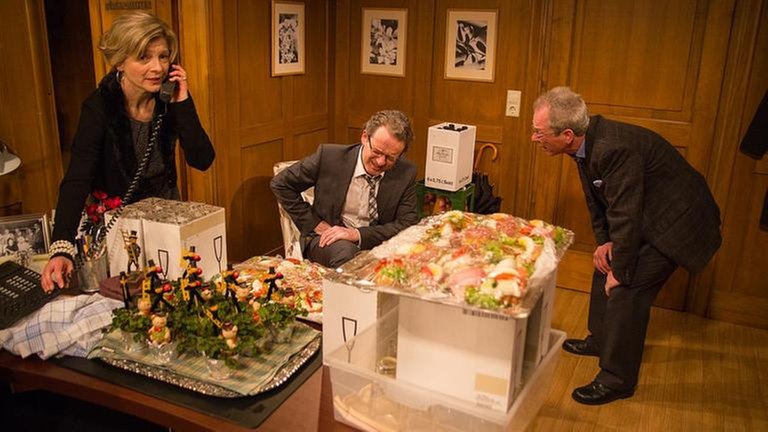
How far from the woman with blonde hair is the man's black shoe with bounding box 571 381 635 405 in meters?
1.90

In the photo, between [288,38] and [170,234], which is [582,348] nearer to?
[170,234]

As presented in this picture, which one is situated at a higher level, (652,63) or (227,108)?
(652,63)

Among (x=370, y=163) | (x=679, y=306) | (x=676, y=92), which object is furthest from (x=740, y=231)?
(x=370, y=163)

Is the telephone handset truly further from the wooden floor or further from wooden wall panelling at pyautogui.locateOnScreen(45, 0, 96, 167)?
wooden wall panelling at pyautogui.locateOnScreen(45, 0, 96, 167)

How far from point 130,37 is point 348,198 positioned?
1176 millimetres

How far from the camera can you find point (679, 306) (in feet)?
12.2

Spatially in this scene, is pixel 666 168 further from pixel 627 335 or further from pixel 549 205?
pixel 549 205

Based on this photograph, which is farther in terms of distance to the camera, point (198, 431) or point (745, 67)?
point (745, 67)

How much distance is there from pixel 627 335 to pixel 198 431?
1.95 metres

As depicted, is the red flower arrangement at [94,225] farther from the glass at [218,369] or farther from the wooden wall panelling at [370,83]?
the wooden wall panelling at [370,83]

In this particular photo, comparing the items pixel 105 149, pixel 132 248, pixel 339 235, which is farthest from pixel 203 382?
pixel 339 235

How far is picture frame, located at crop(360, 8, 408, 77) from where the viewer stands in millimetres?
4137

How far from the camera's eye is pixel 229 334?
1.51m

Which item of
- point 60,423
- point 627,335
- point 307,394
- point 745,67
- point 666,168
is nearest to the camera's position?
point 307,394
